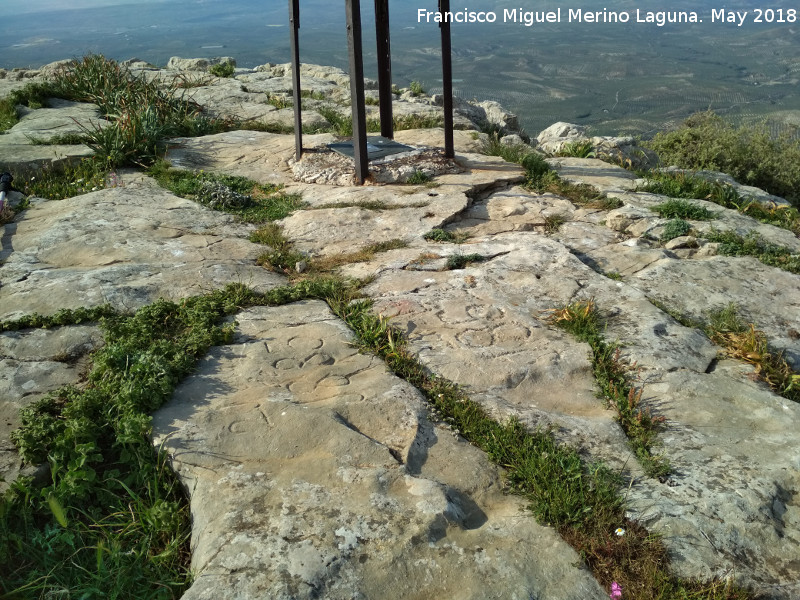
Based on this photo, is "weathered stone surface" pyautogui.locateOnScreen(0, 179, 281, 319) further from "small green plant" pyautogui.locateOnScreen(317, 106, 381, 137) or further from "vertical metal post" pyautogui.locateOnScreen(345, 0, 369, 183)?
"small green plant" pyautogui.locateOnScreen(317, 106, 381, 137)

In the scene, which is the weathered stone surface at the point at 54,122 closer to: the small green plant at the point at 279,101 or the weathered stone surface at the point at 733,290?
the small green plant at the point at 279,101

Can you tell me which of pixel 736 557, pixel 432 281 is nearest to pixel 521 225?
pixel 432 281

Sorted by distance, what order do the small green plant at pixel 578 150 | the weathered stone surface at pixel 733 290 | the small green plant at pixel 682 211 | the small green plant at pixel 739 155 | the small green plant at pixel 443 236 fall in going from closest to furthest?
1. the weathered stone surface at pixel 733 290
2. the small green plant at pixel 443 236
3. the small green plant at pixel 682 211
4. the small green plant at pixel 578 150
5. the small green plant at pixel 739 155

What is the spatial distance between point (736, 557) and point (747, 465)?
2.32 ft

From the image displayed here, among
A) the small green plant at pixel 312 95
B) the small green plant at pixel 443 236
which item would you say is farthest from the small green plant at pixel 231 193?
the small green plant at pixel 312 95

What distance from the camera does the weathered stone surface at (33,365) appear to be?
12.8 feet

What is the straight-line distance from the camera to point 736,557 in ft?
10.4

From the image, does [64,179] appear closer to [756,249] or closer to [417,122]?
[417,122]

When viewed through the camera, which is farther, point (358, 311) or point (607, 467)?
point (358, 311)

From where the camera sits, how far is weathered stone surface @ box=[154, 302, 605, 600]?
2975mm

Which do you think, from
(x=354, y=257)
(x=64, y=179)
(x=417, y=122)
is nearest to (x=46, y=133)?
(x=64, y=179)

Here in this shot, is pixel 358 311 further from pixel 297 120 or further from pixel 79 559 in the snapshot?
pixel 297 120

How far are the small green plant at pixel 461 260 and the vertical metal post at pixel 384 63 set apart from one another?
4.23 m

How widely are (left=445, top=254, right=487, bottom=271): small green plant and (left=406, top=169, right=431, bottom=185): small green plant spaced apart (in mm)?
2303
